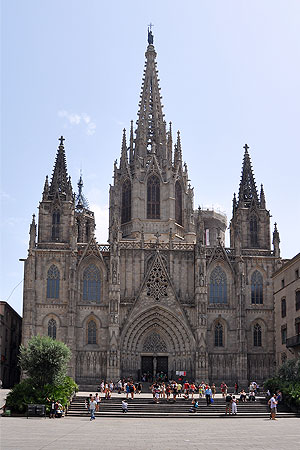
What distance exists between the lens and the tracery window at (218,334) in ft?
216

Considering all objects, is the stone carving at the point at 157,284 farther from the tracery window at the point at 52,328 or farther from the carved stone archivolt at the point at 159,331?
the tracery window at the point at 52,328

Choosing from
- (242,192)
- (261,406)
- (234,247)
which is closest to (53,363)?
(261,406)

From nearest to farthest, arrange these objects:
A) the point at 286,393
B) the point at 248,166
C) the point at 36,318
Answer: the point at 286,393
the point at 36,318
the point at 248,166

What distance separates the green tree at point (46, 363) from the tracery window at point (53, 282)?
20.0 meters

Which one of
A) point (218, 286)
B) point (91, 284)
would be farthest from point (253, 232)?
point (91, 284)

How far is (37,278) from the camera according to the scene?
65.8 metres

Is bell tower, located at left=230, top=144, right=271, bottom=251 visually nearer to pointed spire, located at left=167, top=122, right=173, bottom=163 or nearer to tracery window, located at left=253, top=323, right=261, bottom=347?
tracery window, located at left=253, top=323, right=261, bottom=347

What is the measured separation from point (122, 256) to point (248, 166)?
18619 millimetres

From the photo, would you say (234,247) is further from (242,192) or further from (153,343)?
(153,343)

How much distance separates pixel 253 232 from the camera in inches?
2783

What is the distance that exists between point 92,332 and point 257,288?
17583mm

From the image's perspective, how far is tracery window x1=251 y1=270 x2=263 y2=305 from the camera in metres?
67.4

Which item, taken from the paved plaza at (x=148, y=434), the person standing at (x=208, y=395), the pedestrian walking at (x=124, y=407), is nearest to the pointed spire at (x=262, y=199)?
the person standing at (x=208, y=395)

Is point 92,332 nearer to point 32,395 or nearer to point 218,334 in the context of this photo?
point 218,334
